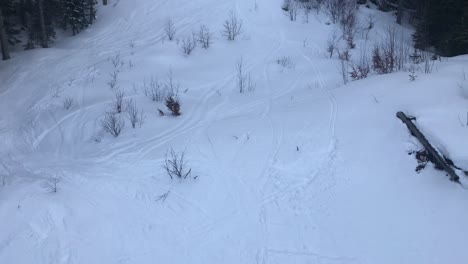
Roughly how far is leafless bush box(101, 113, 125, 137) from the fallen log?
5235 millimetres

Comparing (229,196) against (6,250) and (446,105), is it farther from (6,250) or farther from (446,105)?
(446,105)

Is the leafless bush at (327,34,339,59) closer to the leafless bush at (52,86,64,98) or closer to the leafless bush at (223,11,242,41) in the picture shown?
the leafless bush at (223,11,242,41)

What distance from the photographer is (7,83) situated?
13.0m

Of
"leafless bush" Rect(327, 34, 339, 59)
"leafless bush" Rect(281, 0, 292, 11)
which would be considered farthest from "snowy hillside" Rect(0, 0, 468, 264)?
"leafless bush" Rect(281, 0, 292, 11)

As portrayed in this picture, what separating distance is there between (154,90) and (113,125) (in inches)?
102

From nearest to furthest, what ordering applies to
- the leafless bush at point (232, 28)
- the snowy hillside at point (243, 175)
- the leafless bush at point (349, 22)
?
the snowy hillside at point (243, 175), the leafless bush at point (232, 28), the leafless bush at point (349, 22)

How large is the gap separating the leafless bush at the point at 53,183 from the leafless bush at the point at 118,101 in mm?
2851

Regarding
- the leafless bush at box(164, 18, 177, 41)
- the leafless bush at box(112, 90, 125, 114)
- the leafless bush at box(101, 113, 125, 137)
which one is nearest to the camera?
the leafless bush at box(101, 113, 125, 137)

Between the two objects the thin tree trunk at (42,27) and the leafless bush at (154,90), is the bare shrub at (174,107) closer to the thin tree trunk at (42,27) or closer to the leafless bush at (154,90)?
the leafless bush at (154,90)

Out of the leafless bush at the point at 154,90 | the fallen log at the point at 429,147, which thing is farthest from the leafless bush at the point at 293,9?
the fallen log at the point at 429,147

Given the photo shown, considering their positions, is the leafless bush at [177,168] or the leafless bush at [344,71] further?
the leafless bush at [344,71]

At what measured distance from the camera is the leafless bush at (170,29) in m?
14.5

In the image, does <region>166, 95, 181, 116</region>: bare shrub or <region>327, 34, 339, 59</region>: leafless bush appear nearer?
<region>166, 95, 181, 116</region>: bare shrub

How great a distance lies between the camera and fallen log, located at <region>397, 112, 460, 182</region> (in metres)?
4.88
